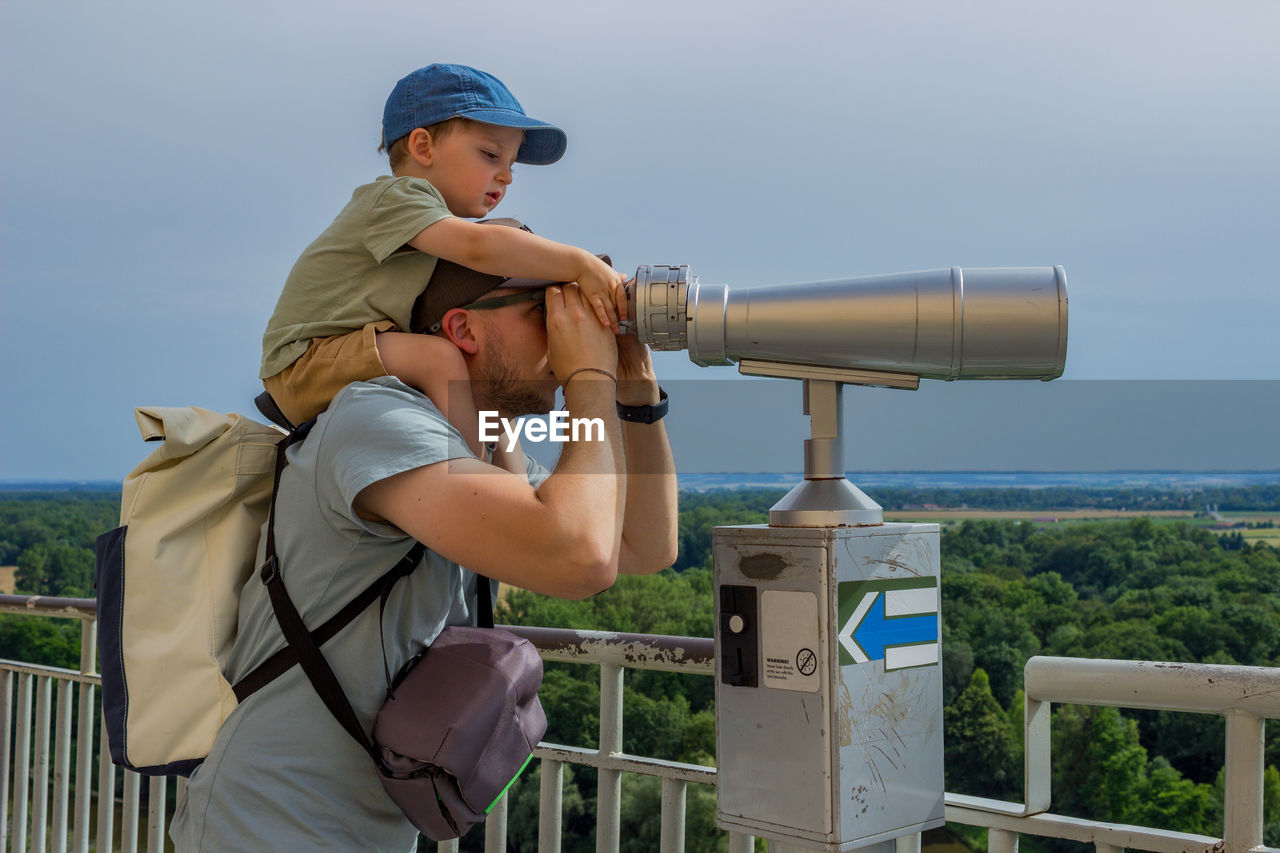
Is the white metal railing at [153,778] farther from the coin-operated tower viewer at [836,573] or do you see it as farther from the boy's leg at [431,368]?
the boy's leg at [431,368]

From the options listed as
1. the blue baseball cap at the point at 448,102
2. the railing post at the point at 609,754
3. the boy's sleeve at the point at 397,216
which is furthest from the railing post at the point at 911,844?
the blue baseball cap at the point at 448,102

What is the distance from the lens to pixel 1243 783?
1452 millimetres

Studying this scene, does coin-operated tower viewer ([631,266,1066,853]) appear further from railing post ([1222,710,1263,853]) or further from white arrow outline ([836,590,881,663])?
railing post ([1222,710,1263,853])

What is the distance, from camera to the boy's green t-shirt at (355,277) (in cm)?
165

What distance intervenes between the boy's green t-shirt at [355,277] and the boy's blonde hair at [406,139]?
238 millimetres

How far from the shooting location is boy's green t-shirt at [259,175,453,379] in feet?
5.42

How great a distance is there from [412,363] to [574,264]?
0.98ft

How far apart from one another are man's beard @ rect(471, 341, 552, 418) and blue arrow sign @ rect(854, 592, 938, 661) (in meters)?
0.64

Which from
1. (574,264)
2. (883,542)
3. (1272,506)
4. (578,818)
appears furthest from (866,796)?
(1272,506)

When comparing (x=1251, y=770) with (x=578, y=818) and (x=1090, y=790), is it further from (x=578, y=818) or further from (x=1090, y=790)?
(x=1090, y=790)

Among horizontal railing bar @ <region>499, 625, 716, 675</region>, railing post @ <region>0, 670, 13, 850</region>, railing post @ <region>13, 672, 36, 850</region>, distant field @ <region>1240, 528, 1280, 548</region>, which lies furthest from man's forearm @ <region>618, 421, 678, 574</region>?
distant field @ <region>1240, 528, 1280, 548</region>

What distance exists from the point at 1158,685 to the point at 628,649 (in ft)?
3.15

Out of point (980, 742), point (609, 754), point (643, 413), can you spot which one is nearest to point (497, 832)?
point (609, 754)

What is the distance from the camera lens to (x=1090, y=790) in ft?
116
